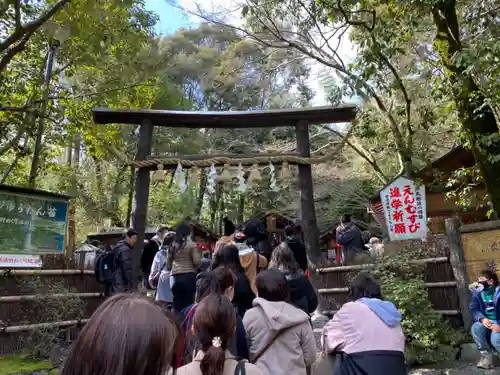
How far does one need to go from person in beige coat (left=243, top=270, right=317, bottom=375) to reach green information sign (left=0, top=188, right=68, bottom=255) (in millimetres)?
4448

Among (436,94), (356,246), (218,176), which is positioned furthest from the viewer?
(218,176)

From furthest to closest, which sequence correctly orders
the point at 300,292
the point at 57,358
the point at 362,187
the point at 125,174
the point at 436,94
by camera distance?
1. the point at 362,187
2. the point at 125,174
3. the point at 436,94
4. the point at 57,358
5. the point at 300,292

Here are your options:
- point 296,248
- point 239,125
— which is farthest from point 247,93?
point 296,248

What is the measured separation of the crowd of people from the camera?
1180 millimetres

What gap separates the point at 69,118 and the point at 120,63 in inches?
71.5

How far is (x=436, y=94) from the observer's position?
720cm

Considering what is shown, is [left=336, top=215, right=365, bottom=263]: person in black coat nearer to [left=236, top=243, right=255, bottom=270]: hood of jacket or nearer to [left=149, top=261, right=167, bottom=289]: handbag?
[left=236, top=243, right=255, bottom=270]: hood of jacket

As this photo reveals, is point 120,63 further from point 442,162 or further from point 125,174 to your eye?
point 125,174

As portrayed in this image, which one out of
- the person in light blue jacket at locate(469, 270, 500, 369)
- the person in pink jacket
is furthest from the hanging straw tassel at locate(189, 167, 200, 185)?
the person in pink jacket

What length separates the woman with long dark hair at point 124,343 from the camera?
1.15 m

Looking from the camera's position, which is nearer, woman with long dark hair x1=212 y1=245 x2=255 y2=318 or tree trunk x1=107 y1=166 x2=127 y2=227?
woman with long dark hair x1=212 y1=245 x2=255 y2=318

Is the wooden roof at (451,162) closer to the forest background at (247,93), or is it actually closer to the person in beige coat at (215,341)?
the forest background at (247,93)

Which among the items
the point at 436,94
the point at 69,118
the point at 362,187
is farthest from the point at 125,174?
the point at 436,94

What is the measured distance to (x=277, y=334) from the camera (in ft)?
10.1
